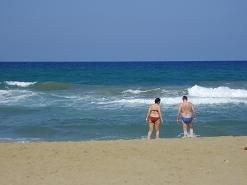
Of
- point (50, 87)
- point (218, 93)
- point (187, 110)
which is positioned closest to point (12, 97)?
point (50, 87)

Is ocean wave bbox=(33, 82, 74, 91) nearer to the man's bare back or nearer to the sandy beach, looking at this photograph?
the man's bare back

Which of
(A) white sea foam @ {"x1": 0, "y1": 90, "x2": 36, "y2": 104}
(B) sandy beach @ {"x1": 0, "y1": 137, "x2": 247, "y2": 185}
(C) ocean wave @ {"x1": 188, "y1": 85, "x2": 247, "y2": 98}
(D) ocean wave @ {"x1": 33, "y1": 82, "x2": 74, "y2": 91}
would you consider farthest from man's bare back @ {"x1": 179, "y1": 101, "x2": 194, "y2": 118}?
(D) ocean wave @ {"x1": 33, "y1": 82, "x2": 74, "y2": 91}

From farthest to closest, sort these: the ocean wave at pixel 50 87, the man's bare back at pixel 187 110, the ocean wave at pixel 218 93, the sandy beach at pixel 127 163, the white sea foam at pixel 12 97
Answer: the ocean wave at pixel 50 87 < the ocean wave at pixel 218 93 < the white sea foam at pixel 12 97 < the man's bare back at pixel 187 110 < the sandy beach at pixel 127 163

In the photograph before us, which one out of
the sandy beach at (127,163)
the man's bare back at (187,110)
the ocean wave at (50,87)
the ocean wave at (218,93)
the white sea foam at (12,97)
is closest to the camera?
the sandy beach at (127,163)

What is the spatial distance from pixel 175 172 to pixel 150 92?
22.4 m

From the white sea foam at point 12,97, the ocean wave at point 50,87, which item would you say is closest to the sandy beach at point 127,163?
the white sea foam at point 12,97

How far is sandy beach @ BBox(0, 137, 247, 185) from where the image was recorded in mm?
6938

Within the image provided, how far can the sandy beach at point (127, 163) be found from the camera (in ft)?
22.8

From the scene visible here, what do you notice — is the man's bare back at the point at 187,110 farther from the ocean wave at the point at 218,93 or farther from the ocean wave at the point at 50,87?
the ocean wave at the point at 50,87

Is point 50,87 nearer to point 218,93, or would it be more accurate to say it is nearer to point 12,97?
point 12,97

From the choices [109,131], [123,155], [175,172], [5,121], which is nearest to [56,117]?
[5,121]

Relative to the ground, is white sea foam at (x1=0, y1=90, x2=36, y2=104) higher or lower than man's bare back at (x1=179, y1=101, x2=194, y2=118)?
higher

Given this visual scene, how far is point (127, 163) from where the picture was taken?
312 inches

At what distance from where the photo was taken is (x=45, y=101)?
23.3 metres
